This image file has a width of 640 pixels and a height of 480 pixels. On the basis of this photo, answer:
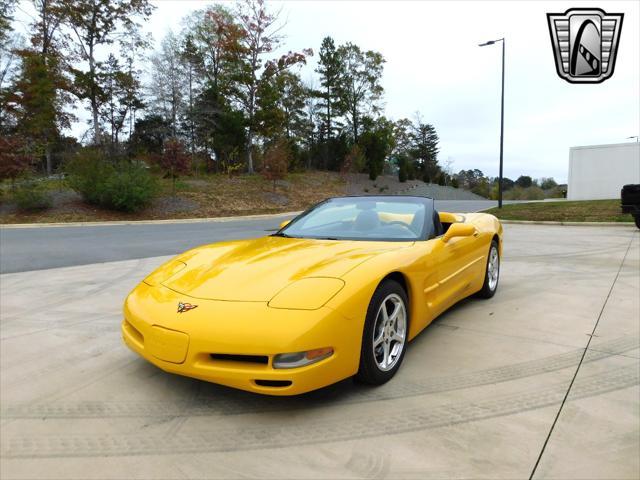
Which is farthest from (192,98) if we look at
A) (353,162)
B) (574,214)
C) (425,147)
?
(425,147)

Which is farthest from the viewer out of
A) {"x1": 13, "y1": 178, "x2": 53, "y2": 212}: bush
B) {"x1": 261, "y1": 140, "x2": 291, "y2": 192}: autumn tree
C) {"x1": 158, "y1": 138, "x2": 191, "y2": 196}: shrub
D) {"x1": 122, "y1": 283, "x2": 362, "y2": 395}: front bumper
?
{"x1": 261, "y1": 140, "x2": 291, "y2": 192}: autumn tree

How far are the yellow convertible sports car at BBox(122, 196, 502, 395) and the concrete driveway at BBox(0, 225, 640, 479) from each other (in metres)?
0.22

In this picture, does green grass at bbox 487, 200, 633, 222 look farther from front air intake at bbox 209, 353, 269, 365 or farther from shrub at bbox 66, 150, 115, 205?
shrub at bbox 66, 150, 115, 205

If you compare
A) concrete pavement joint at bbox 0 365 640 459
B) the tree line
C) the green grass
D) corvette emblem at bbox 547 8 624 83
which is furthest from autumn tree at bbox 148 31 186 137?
concrete pavement joint at bbox 0 365 640 459

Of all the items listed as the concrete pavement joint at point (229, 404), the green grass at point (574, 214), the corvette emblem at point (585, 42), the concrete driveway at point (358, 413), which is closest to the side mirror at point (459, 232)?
the concrete driveway at point (358, 413)

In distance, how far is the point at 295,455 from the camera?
187cm

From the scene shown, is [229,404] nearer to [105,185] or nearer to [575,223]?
[575,223]

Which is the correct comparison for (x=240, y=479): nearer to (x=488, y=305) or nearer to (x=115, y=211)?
(x=488, y=305)

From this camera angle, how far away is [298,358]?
2082 mm

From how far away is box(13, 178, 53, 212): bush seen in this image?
1741 cm

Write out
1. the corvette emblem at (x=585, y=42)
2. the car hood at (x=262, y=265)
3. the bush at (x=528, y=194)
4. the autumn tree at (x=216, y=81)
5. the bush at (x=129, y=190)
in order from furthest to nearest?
1. the bush at (x=528, y=194)
2. the autumn tree at (x=216, y=81)
3. the bush at (x=129, y=190)
4. the corvette emblem at (x=585, y=42)
5. the car hood at (x=262, y=265)

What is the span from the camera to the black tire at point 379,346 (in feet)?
7.77

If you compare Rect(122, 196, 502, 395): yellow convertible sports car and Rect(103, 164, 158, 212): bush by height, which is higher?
Rect(103, 164, 158, 212): bush

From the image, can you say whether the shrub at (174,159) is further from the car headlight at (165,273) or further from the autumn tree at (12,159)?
the car headlight at (165,273)
